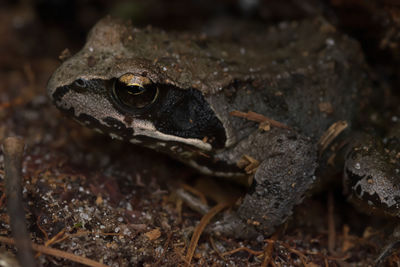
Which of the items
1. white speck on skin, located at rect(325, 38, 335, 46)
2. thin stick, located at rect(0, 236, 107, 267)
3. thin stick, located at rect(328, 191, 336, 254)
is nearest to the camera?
thin stick, located at rect(0, 236, 107, 267)

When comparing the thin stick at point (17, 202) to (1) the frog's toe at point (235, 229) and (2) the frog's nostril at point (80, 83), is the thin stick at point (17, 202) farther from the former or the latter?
(1) the frog's toe at point (235, 229)

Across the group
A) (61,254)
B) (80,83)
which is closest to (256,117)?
(80,83)

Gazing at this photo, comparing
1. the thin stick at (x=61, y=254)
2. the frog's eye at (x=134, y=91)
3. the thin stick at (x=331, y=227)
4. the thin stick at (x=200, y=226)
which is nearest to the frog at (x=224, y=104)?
the frog's eye at (x=134, y=91)

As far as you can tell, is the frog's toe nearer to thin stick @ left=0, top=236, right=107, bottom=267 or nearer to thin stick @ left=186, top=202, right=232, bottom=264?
thin stick @ left=186, top=202, right=232, bottom=264

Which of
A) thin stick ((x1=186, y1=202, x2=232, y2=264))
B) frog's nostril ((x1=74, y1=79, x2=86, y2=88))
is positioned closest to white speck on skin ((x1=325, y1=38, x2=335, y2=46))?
thin stick ((x1=186, y1=202, x2=232, y2=264))

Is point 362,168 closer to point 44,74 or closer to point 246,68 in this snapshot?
point 246,68

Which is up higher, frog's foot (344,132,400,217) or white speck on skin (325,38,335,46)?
white speck on skin (325,38,335,46)

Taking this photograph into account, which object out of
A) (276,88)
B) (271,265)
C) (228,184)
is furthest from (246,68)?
(271,265)

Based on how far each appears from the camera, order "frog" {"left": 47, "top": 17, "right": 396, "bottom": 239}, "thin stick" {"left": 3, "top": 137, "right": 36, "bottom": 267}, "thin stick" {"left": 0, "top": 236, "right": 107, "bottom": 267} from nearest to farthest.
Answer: "thin stick" {"left": 3, "top": 137, "right": 36, "bottom": 267}
"thin stick" {"left": 0, "top": 236, "right": 107, "bottom": 267}
"frog" {"left": 47, "top": 17, "right": 396, "bottom": 239}
